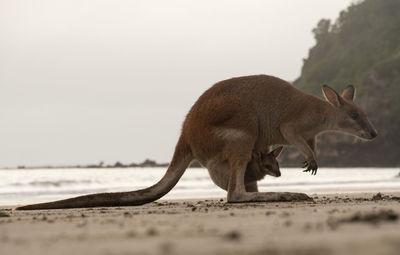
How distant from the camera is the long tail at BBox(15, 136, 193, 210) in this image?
22.7ft

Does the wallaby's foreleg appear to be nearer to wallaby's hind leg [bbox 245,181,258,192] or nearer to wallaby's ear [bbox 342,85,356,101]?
wallaby's hind leg [bbox 245,181,258,192]

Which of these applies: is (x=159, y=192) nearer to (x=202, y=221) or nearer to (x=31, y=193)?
(x=202, y=221)

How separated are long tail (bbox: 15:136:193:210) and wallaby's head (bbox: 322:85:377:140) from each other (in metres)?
1.97

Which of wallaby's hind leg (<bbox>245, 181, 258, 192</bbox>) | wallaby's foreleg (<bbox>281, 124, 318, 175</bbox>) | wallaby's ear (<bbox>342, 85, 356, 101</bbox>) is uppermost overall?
wallaby's ear (<bbox>342, 85, 356, 101</bbox>)

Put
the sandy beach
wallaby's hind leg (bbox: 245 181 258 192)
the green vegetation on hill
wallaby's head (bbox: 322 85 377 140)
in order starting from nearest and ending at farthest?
the sandy beach → wallaby's hind leg (bbox: 245 181 258 192) → wallaby's head (bbox: 322 85 377 140) → the green vegetation on hill

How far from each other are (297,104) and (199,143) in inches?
52.6

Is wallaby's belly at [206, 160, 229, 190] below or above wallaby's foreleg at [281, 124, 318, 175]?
below

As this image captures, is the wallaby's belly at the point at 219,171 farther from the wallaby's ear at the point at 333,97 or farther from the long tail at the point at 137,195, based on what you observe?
the wallaby's ear at the point at 333,97

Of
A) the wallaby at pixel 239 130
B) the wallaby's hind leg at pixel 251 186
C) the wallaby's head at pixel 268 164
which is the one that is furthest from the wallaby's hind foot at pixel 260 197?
the wallaby's hind leg at pixel 251 186

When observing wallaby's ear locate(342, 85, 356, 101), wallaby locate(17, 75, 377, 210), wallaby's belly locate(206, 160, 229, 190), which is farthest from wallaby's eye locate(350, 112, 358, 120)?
wallaby's belly locate(206, 160, 229, 190)

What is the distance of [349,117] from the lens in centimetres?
809

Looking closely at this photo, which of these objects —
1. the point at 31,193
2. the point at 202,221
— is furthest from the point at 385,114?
the point at 202,221

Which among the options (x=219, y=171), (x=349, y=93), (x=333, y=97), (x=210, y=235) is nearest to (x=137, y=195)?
(x=219, y=171)

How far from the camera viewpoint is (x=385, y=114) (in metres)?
57.0
